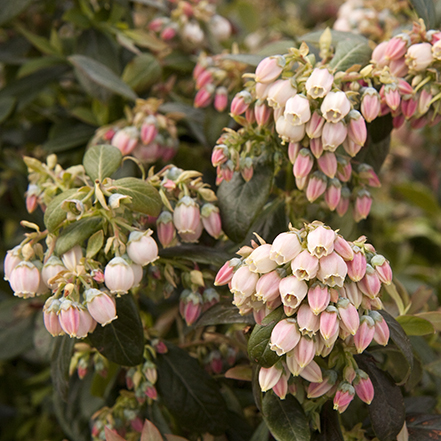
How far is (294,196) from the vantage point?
2.56 feet

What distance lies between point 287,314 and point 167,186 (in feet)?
0.82

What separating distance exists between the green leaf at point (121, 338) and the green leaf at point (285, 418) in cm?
18

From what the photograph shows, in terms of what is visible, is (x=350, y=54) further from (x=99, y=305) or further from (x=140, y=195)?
(x=99, y=305)

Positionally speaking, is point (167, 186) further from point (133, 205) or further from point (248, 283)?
point (248, 283)

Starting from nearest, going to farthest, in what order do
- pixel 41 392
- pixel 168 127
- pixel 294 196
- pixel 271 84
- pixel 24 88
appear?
1. pixel 271 84
2. pixel 294 196
3. pixel 168 127
4. pixel 24 88
5. pixel 41 392

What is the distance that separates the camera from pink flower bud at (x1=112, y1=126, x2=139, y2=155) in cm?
85

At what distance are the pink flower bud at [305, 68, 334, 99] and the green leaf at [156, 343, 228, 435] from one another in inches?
17.3

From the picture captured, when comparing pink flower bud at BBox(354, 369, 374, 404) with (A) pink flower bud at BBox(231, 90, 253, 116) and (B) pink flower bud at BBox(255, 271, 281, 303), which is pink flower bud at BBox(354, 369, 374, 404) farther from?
(A) pink flower bud at BBox(231, 90, 253, 116)

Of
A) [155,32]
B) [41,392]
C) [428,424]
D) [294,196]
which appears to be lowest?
[41,392]

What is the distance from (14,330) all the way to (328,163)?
80cm

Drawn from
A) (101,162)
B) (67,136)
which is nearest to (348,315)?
(101,162)

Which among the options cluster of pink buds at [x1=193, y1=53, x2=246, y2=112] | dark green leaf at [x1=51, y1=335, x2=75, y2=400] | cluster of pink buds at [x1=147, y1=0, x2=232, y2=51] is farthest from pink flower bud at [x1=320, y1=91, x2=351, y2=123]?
cluster of pink buds at [x1=147, y1=0, x2=232, y2=51]

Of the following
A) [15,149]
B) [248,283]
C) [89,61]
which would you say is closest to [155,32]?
[89,61]

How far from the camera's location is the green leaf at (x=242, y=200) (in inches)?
27.0
